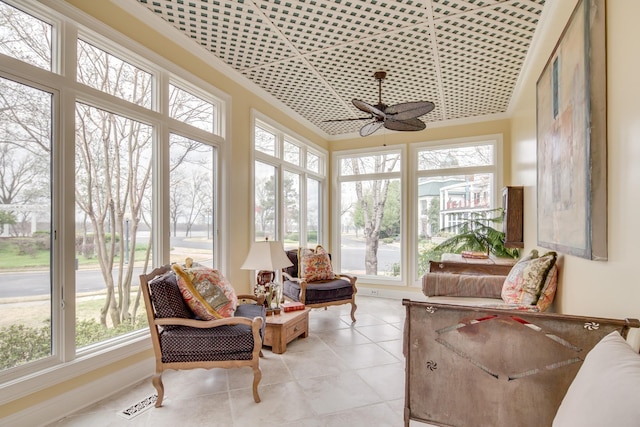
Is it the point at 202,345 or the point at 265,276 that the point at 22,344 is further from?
the point at 265,276

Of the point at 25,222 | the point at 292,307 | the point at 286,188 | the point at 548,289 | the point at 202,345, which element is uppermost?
the point at 286,188

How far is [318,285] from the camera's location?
4.17 m

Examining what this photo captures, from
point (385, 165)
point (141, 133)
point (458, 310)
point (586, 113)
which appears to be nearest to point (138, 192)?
point (141, 133)

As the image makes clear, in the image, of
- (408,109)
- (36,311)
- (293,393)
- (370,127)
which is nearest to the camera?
(36,311)

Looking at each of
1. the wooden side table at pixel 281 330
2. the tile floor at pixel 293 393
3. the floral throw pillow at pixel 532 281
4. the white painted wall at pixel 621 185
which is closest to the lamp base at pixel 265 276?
the wooden side table at pixel 281 330

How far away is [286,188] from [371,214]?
1782 millimetres

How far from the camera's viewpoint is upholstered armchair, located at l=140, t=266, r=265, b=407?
228 centimetres

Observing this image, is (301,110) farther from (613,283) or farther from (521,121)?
(613,283)

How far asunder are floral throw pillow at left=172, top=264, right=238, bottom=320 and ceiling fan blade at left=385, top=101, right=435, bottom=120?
2.30m

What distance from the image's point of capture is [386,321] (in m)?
4.27

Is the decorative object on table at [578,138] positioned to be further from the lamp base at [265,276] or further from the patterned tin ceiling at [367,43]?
the lamp base at [265,276]

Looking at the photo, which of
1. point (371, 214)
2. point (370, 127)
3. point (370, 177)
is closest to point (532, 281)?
point (370, 127)

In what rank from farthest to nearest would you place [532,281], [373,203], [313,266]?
[373,203] → [313,266] → [532,281]

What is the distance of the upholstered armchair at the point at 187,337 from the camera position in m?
2.28
